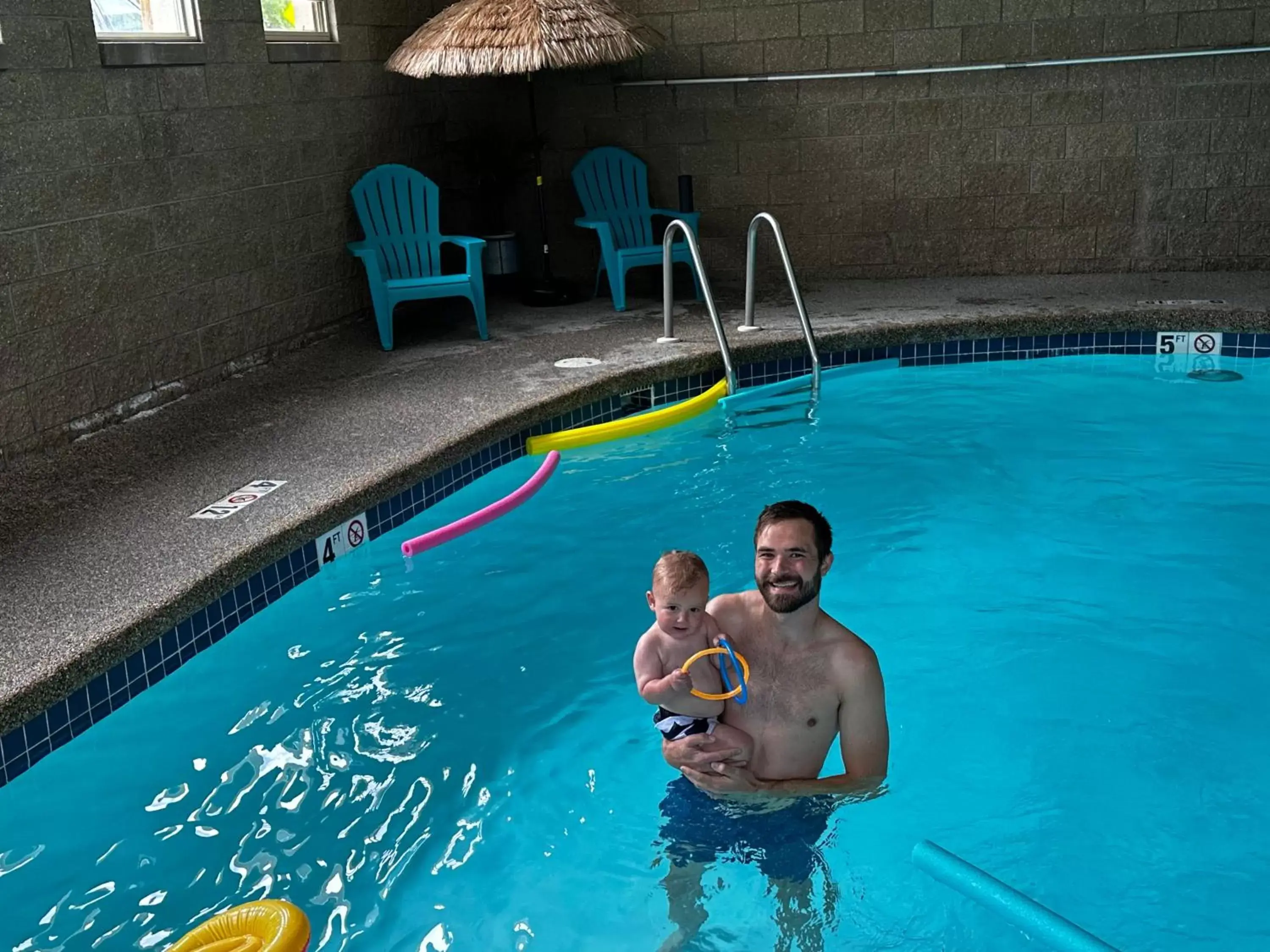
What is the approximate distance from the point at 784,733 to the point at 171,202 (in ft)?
13.6

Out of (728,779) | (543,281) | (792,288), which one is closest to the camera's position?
(728,779)

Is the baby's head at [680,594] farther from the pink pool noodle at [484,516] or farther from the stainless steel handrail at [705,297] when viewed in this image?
the stainless steel handrail at [705,297]

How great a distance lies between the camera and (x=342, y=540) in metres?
4.24

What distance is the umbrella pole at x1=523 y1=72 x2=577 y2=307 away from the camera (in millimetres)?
7512

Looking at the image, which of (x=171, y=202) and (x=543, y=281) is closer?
(x=171, y=202)

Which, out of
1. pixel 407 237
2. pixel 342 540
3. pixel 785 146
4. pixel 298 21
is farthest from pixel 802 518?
pixel 785 146

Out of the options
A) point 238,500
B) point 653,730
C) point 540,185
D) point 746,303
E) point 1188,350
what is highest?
point 540,185

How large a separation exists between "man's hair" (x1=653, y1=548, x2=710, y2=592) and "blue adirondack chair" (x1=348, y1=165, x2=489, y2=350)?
169 inches

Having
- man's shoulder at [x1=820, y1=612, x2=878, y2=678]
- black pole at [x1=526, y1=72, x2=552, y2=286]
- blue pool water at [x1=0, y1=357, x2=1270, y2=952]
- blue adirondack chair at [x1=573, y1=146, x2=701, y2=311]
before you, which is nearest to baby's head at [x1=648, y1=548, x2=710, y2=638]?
man's shoulder at [x1=820, y1=612, x2=878, y2=678]

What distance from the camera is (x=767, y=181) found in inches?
311

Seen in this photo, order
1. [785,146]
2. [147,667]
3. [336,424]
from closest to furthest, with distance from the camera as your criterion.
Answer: [147,667], [336,424], [785,146]

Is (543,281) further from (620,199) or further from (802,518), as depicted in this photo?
(802,518)

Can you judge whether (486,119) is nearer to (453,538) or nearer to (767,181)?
(767,181)

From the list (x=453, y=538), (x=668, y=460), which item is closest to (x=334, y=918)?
(x=453, y=538)
